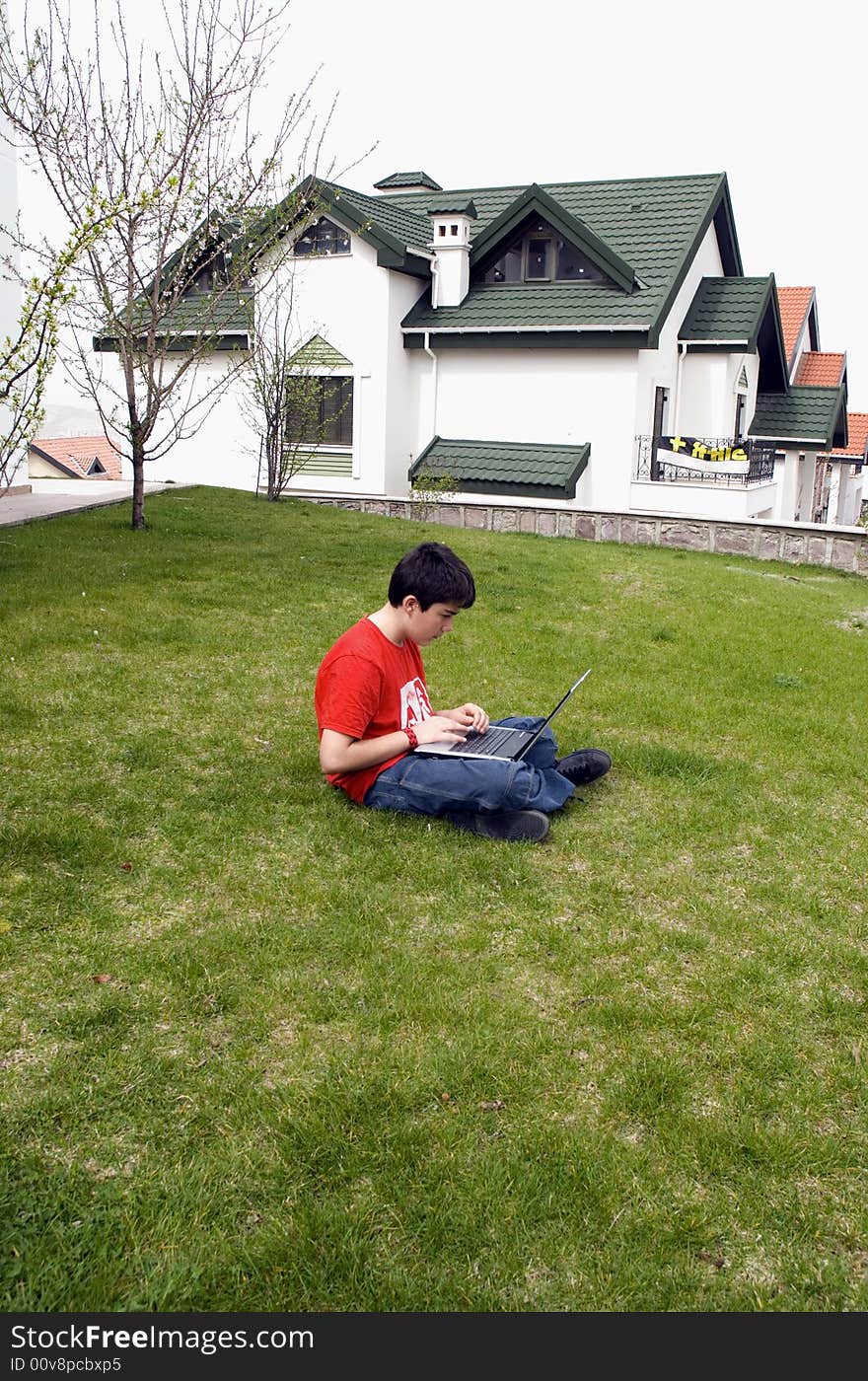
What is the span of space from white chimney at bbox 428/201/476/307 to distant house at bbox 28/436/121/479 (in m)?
38.9

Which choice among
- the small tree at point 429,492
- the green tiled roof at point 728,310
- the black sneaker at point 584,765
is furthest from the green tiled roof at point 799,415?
the black sneaker at point 584,765

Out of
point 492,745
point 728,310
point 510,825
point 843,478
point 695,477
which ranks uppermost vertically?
point 728,310

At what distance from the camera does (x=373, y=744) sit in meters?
4.32

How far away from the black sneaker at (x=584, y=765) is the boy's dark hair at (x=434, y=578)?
44.9 inches

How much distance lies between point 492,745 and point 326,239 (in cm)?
1732

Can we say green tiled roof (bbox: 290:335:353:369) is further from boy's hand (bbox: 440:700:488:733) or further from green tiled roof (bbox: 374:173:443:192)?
boy's hand (bbox: 440:700:488:733)

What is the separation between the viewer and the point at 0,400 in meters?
4.93

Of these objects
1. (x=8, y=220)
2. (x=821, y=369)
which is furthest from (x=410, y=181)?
(x=8, y=220)

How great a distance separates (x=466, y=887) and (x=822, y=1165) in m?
1.67

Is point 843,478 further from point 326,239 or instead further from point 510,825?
point 510,825

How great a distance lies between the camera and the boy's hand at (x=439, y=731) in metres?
4.38

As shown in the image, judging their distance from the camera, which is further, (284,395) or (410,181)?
(410,181)

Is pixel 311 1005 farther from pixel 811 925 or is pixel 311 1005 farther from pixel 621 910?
pixel 811 925

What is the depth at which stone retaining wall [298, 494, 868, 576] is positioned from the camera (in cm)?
1572
